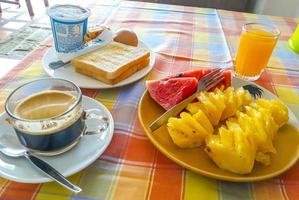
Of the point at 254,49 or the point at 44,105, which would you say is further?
the point at 254,49

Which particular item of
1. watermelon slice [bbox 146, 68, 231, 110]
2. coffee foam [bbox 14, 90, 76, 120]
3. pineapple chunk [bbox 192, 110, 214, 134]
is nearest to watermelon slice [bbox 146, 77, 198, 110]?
watermelon slice [bbox 146, 68, 231, 110]

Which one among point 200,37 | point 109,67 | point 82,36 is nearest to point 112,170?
point 109,67

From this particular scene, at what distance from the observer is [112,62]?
76 centimetres

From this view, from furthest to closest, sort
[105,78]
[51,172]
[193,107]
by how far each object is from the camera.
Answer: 1. [105,78]
2. [193,107]
3. [51,172]

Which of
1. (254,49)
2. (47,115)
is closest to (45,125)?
(47,115)

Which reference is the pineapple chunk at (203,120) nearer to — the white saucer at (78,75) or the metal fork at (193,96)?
the metal fork at (193,96)

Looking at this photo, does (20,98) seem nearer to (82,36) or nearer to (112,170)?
(112,170)

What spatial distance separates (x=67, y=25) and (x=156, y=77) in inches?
11.5

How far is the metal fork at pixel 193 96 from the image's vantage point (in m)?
0.54

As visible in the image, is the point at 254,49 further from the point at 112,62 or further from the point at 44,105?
the point at 44,105

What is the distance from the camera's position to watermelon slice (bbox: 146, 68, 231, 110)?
0.62 m

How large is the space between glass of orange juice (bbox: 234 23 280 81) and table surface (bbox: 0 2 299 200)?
2.1 inches

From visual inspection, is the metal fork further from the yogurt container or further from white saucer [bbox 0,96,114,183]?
the yogurt container

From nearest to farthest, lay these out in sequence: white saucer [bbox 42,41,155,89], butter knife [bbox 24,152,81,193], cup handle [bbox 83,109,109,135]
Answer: butter knife [bbox 24,152,81,193]
cup handle [bbox 83,109,109,135]
white saucer [bbox 42,41,155,89]
